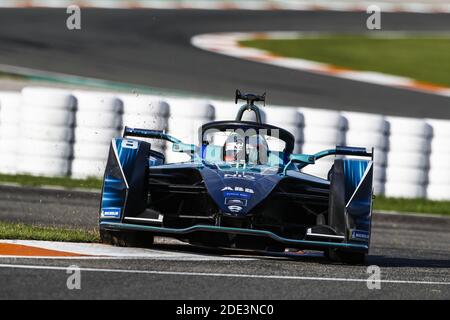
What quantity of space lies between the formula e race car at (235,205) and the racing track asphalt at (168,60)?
37.0 ft

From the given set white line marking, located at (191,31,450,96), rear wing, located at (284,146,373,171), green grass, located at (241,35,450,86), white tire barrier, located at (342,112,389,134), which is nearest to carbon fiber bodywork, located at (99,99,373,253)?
rear wing, located at (284,146,373,171)

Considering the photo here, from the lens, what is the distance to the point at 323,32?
30.3 metres

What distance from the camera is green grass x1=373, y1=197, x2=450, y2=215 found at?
15.2m

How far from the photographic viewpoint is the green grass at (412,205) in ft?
50.0

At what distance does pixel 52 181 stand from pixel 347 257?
684cm

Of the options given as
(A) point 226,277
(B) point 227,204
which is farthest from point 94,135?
(A) point 226,277

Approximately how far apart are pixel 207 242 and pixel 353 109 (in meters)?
12.4

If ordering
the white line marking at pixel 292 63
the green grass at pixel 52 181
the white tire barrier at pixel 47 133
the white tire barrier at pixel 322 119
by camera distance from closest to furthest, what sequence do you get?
the green grass at pixel 52 181 → the white tire barrier at pixel 47 133 → the white tire barrier at pixel 322 119 → the white line marking at pixel 292 63

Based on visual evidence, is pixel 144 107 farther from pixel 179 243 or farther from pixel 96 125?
pixel 179 243

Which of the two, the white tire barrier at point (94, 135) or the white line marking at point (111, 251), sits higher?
the white tire barrier at point (94, 135)

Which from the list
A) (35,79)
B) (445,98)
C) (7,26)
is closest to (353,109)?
(445,98)

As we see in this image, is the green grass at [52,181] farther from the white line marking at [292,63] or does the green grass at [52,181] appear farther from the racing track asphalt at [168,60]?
the white line marking at [292,63]

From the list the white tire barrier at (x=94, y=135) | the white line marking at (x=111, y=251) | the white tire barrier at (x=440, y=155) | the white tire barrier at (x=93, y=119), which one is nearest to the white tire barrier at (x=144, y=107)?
the white tire barrier at (x=93, y=119)

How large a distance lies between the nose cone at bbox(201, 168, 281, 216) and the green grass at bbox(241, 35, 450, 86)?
16.1 metres
